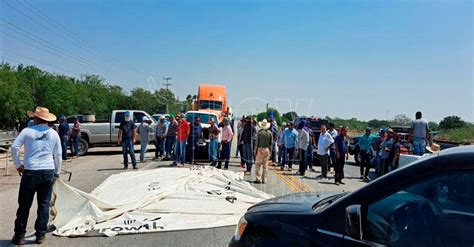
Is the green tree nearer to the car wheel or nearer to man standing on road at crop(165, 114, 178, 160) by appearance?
man standing on road at crop(165, 114, 178, 160)

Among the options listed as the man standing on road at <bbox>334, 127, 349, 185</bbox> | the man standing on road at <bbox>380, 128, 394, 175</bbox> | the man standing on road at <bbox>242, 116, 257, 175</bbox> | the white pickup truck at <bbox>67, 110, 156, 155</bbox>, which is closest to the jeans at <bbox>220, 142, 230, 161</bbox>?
the man standing on road at <bbox>242, 116, 257, 175</bbox>

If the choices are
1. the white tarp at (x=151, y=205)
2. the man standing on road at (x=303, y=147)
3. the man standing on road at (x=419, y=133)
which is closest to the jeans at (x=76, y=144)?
the white tarp at (x=151, y=205)

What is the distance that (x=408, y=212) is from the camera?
2.68 meters

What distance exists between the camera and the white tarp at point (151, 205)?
21.0ft

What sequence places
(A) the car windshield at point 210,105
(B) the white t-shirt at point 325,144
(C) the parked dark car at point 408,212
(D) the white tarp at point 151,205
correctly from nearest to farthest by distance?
1. (C) the parked dark car at point 408,212
2. (D) the white tarp at point 151,205
3. (B) the white t-shirt at point 325,144
4. (A) the car windshield at point 210,105

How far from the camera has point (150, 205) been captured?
7293 mm

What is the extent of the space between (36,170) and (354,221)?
4873mm

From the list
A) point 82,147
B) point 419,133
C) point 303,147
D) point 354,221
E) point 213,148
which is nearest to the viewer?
point 354,221

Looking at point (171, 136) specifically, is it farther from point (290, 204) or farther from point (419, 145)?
point (290, 204)

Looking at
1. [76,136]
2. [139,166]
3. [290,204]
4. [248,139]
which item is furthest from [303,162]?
[76,136]

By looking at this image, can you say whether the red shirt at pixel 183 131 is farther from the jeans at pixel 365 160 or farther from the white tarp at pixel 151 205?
the jeans at pixel 365 160

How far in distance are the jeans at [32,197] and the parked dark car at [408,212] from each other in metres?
4.31

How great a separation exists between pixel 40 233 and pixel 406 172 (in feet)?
17.4

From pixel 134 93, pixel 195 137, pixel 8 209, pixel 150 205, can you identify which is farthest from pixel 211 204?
pixel 134 93
